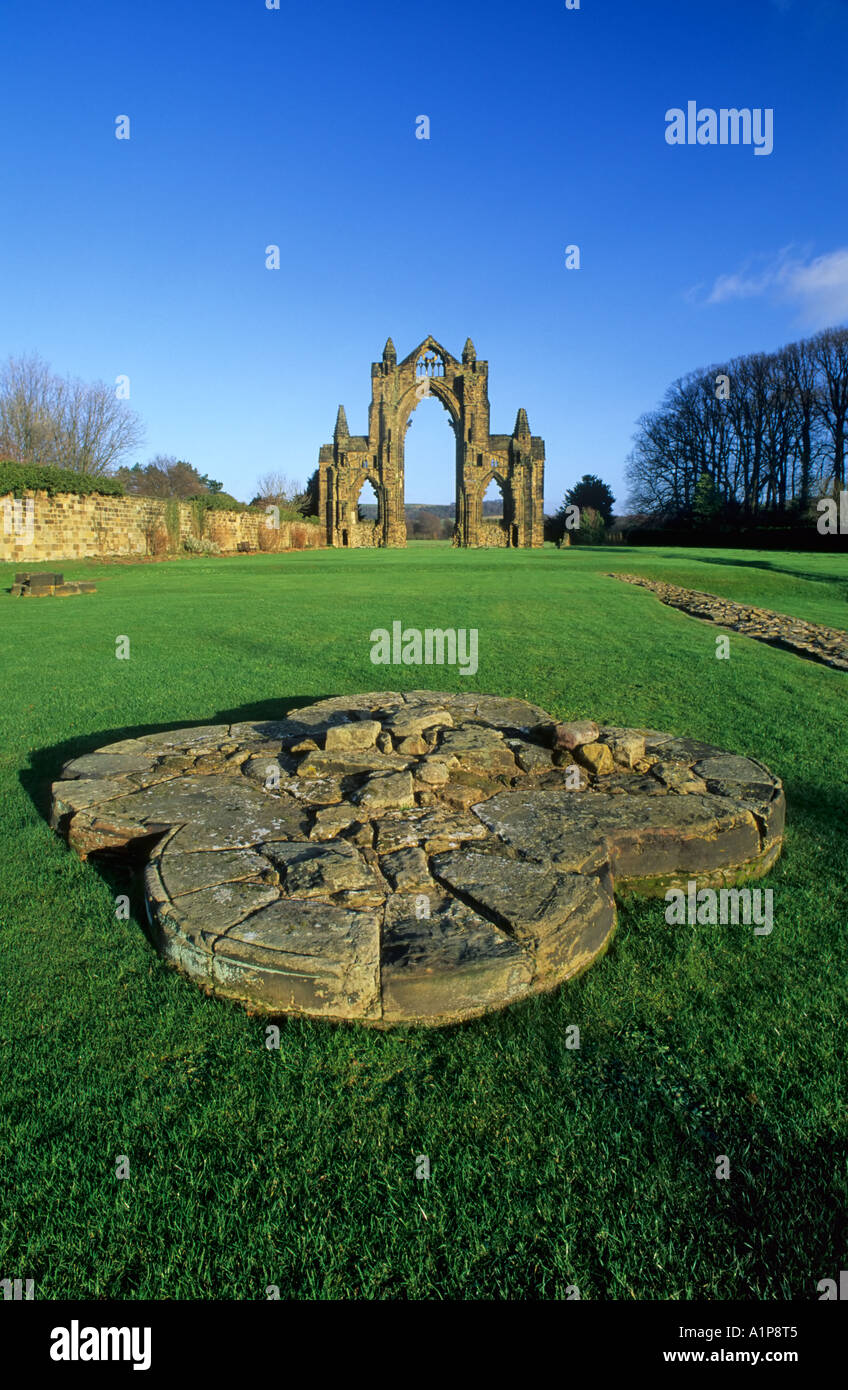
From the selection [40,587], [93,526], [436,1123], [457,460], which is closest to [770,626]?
[436,1123]

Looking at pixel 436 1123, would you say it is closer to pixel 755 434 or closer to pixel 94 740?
pixel 94 740

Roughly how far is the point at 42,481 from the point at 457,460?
31.3 metres

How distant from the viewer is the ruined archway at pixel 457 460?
50125mm

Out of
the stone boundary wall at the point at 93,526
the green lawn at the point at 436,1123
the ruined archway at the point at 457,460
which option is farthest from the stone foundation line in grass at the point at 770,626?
the ruined archway at the point at 457,460

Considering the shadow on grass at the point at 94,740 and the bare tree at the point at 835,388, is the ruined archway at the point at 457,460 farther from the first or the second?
the shadow on grass at the point at 94,740

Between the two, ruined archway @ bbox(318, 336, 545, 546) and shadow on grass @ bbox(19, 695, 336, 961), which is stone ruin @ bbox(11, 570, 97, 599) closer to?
shadow on grass @ bbox(19, 695, 336, 961)

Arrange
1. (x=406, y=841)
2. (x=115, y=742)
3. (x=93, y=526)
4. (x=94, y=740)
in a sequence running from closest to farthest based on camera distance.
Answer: (x=406, y=841) → (x=115, y=742) → (x=94, y=740) → (x=93, y=526)

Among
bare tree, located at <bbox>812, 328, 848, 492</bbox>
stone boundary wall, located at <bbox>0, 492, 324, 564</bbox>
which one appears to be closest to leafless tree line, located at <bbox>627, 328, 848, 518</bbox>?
bare tree, located at <bbox>812, 328, 848, 492</bbox>

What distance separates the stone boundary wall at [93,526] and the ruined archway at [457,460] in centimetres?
1468

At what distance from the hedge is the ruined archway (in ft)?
78.7

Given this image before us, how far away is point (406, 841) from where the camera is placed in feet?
11.4

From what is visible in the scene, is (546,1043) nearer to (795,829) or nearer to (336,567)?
(795,829)

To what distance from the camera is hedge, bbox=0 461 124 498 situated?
24.8 meters
